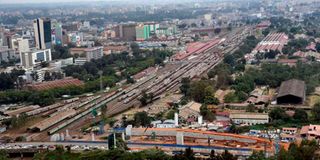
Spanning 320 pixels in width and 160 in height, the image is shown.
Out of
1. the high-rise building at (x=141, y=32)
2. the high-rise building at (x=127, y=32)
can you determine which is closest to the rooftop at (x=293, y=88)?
the high-rise building at (x=141, y=32)

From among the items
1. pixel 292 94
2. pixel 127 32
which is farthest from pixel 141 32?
pixel 292 94

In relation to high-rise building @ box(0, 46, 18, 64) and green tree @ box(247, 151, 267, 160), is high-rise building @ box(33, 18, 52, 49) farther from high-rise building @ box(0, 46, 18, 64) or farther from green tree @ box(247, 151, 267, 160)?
green tree @ box(247, 151, 267, 160)

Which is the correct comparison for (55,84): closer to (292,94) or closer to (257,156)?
(292,94)

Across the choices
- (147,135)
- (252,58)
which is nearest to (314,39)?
(252,58)

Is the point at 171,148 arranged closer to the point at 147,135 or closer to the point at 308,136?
the point at 147,135

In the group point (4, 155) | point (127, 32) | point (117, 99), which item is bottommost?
point (117, 99)
